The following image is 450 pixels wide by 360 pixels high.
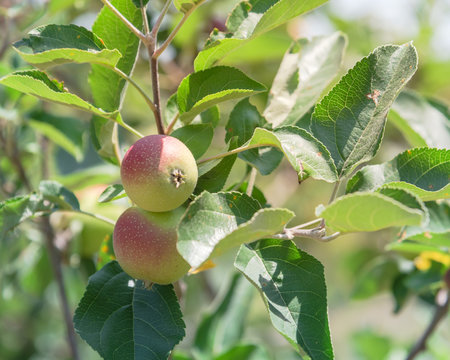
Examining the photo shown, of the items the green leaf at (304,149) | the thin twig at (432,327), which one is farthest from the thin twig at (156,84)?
the thin twig at (432,327)

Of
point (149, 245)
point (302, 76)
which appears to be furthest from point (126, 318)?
point (302, 76)

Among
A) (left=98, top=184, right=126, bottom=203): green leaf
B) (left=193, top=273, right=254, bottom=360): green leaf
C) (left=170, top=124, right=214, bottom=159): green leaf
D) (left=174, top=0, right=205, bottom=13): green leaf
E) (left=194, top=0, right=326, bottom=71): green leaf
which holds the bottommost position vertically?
(left=193, top=273, right=254, bottom=360): green leaf

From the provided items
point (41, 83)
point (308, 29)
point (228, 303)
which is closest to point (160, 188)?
point (41, 83)

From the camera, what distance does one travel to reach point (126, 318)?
738 millimetres

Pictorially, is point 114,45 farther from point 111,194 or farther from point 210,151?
point 210,151

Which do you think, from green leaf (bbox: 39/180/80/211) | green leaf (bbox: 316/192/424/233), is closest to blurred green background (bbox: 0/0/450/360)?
green leaf (bbox: 39/180/80/211)

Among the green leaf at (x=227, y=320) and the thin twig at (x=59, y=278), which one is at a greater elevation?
the thin twig at (x=59, y=278)

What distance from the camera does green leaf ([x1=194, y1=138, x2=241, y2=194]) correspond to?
736 millimetres

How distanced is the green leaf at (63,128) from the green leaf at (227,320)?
480 millimetres

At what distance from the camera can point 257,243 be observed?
0.73 metres

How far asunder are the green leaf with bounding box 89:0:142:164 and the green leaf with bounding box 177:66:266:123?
0.34 feet

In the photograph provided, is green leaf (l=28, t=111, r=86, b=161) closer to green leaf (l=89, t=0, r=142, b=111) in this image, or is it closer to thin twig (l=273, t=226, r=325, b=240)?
green leaf (l=89, t=0, r=142, b=111)

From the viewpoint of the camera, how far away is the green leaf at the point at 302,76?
88cm

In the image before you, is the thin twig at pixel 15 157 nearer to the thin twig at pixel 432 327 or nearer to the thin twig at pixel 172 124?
the thin twig at pixel 172 124
